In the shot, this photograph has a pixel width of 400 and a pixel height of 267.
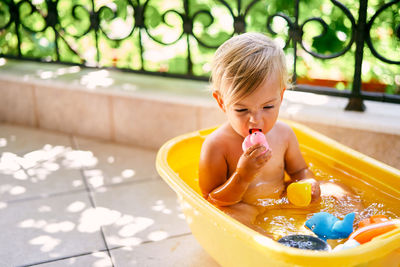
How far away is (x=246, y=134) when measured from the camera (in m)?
1.39

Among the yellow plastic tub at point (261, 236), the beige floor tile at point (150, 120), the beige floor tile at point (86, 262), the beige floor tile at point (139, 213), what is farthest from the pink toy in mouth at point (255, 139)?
the beige floor tile at point (150, 120)

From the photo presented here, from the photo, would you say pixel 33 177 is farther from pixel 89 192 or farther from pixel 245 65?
pixel 245 65

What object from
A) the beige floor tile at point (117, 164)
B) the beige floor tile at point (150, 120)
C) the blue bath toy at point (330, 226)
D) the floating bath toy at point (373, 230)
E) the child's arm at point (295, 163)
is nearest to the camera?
the floating bath toy at point (373, 230)

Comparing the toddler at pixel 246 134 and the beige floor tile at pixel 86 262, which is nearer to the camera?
the toddler at pixel 246 134

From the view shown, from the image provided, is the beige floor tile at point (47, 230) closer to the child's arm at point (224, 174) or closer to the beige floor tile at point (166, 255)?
the beige floor tile at point (166, 255)

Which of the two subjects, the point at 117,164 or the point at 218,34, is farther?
the point at 218,34

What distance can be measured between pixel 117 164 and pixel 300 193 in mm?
941

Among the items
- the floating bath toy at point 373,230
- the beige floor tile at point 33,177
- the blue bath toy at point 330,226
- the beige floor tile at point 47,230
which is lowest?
the beige floor tile at point 47,230

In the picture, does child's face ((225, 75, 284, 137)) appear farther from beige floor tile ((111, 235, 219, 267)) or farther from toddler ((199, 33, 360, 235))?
beige floor tile ((111, 235, 219, 267))

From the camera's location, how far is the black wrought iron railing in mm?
1962

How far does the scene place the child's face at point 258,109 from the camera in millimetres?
1328

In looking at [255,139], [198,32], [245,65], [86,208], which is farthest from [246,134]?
[198,32]

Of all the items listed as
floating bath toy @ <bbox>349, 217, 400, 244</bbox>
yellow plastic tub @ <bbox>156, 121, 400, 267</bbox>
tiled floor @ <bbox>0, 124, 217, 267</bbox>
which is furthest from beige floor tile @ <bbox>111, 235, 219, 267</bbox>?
floating bath toy @ <bbox>349, 217, 400, 244</bbox>

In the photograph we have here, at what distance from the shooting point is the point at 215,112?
2.05m
